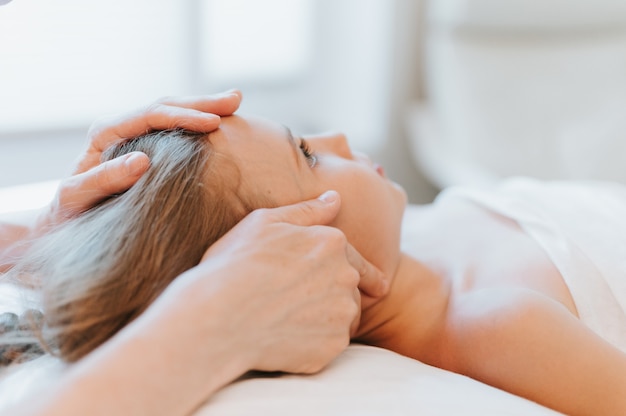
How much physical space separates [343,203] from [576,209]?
0.48 meters

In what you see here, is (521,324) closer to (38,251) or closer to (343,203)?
(343,203)

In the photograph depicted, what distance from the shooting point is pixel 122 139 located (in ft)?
3.56

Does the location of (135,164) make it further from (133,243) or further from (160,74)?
(160,74)

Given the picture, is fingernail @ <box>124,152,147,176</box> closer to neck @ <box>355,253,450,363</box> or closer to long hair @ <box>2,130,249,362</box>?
long hair @ <box>2,130,249,362</box>

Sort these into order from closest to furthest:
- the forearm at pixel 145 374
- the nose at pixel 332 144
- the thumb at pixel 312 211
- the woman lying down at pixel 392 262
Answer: the forearm at pixel 145 374
the woman lying down at pixel 392 262
the thumb at pixel 312 211
the nose at pixel 332 144

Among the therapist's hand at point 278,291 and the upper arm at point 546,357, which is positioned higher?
the therapist's hand at point 278,291

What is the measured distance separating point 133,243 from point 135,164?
0.13 metres

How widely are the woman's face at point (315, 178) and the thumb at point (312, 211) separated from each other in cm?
3

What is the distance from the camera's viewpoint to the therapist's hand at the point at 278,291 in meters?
0.83

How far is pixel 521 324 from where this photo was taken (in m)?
0.97

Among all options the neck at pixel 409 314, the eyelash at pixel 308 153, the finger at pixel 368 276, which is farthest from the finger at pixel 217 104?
the neck at pixel 409 314

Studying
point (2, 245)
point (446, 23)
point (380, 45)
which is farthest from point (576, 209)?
point (380, 45)

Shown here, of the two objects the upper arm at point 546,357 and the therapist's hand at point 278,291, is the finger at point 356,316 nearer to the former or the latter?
the therapist's hand at point 278,291

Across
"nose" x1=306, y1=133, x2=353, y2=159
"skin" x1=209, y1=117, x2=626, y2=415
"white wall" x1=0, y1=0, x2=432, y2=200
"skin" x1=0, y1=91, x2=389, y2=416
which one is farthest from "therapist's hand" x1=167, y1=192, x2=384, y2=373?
"white wall" x1=0, y1=0, x2=432, y2=200
